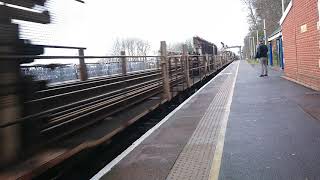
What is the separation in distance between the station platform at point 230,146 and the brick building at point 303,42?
88.4 inches

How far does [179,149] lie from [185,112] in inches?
154

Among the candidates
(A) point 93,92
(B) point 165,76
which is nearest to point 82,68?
(A) point 93,92

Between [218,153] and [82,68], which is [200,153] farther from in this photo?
[82,68]

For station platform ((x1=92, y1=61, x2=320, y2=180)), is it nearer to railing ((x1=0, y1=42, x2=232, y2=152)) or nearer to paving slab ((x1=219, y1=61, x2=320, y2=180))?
paving slab ((x1=219, y1=61, x2=320, y2=180))

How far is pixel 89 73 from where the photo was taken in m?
6.74

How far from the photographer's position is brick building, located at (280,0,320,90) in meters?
11.9

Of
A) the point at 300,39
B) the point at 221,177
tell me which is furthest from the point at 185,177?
the point at 300,39

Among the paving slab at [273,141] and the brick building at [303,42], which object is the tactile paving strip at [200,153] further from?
the brick building at [303,42]

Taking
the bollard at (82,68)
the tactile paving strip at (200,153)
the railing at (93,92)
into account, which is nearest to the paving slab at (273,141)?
the tactile paving strip at (200,153)

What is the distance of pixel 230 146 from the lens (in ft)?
20.9

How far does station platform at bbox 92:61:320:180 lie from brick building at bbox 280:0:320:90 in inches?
88.4

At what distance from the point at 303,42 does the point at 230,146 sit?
28.2 ft

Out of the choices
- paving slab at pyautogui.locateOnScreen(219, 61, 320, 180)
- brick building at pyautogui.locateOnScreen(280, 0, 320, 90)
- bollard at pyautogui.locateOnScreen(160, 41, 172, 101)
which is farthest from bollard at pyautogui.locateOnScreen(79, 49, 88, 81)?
brick building at pyautogui.locateOnScreen(280, 0, 320, 90)

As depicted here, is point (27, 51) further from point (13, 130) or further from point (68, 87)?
point (68, 87)
